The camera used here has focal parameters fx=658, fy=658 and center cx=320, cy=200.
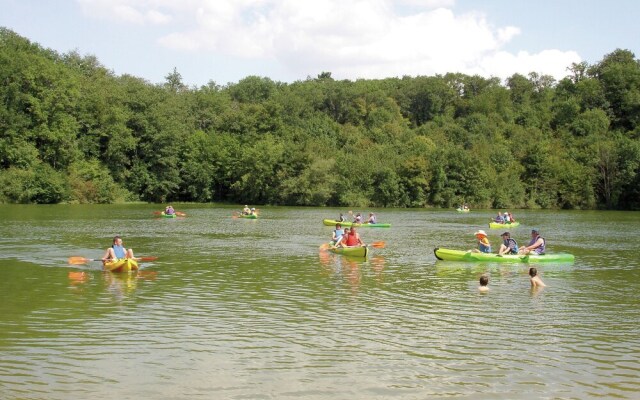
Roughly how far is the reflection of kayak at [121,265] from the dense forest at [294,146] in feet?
174

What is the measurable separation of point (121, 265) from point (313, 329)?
9604 millimetres

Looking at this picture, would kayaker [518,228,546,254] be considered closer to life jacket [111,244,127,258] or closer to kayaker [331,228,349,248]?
kayaker [331,228,349,248]

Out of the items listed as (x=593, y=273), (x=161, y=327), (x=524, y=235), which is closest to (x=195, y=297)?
(x=161, y=327)

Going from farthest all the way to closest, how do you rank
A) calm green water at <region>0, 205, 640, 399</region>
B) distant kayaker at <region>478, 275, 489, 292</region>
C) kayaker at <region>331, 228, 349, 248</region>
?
kayaker at <region>331, 228, 349, 248</region> → distant kayaker at <region>478, 275, 489, 292</region> → calm green water at <region>0, 205, 640, 399</region>

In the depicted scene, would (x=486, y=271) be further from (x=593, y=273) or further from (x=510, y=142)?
(x=510, y=142)

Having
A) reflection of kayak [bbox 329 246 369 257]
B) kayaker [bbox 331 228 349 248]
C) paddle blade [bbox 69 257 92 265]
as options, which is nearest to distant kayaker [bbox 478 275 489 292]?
reflection of kayak [bbox 329 246 369 257]

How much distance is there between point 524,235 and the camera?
124 ft

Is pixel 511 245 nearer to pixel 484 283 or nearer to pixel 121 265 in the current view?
pixel 484 283

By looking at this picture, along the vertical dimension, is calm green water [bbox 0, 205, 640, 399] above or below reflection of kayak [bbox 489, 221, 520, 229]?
below

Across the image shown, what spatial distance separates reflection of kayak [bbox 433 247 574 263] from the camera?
23625 mm

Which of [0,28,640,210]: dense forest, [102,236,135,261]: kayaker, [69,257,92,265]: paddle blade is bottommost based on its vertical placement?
[69,257,92,265]: paddle blade

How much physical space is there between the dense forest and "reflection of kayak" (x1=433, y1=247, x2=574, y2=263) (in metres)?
54.2

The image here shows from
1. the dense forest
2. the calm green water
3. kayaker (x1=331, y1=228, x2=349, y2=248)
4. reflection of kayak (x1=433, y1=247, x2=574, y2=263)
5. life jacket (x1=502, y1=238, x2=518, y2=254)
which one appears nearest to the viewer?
the calm green water

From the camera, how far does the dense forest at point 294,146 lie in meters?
73.2
